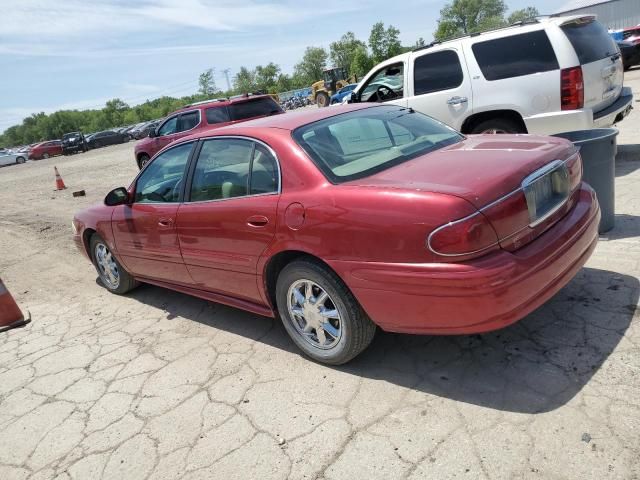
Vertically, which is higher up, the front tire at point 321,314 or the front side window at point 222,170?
the front side window at point 222,170

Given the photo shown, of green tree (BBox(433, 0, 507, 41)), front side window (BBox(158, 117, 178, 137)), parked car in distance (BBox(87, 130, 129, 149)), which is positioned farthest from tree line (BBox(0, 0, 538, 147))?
front side window (BBox(158, 117, 178, 137))

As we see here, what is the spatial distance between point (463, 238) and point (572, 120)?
4.20 m

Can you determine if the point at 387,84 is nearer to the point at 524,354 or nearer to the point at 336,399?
the point at 524,354

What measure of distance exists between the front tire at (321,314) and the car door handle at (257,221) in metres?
0.32

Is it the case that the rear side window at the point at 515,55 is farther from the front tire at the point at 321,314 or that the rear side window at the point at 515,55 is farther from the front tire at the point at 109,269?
the front tire at the point at 109,269

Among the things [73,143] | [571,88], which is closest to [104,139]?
[73,143]

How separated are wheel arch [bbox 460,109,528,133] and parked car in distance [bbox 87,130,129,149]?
4212 centimetres

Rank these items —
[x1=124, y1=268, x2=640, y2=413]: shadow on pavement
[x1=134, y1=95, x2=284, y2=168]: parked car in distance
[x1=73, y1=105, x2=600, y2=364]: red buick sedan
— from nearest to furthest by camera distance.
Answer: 1. [x1=73, y1=105, x2=600, y2=364]: red buick sedan
2. [x1=124, y1=268, x2=640, y2=413]: shadow on pavement
3. [x1=134, y1=95, x2=284, y2=168]: parked car in distance

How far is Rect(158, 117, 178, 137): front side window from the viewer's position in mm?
12688

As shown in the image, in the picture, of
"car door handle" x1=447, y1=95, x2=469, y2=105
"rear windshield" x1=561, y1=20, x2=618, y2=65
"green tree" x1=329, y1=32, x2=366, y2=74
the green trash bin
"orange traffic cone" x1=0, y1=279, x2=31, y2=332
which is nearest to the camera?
the green trash bin

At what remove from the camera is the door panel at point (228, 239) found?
325 centimetres

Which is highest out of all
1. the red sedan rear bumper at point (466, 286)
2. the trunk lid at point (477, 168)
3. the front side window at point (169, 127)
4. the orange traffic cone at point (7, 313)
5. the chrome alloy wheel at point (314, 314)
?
the front side window at point (169, 127)

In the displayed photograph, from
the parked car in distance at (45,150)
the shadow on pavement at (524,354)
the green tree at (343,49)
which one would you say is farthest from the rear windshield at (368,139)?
the green tree at (343,49)

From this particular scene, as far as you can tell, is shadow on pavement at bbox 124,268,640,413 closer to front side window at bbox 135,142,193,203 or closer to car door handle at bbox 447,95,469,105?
front side window at bbox 135,142,193,203
